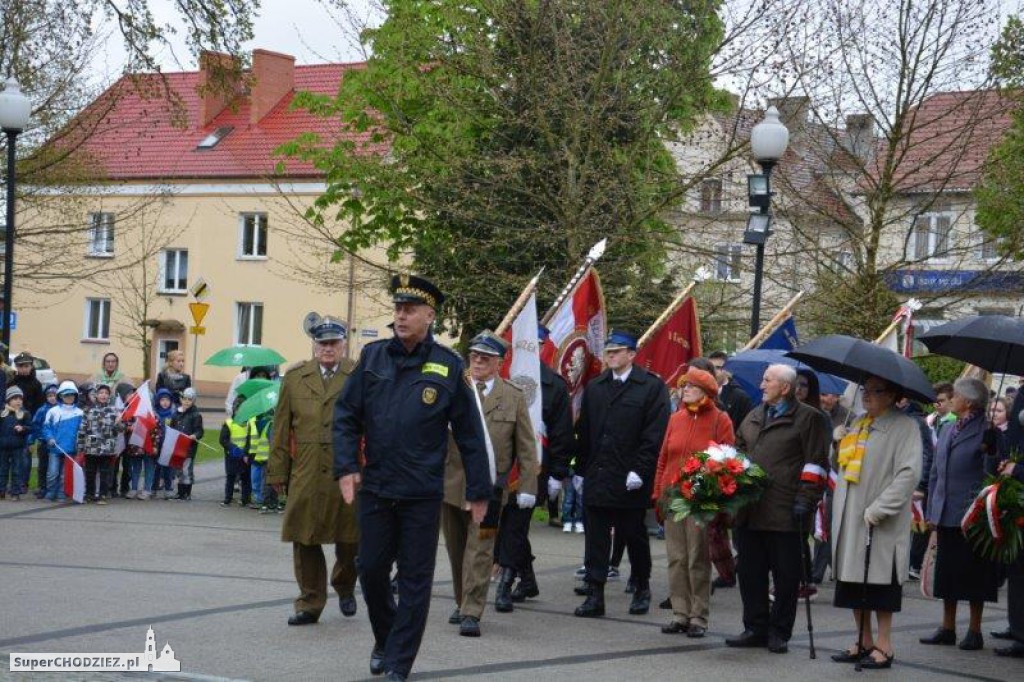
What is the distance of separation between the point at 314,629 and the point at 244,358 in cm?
1393

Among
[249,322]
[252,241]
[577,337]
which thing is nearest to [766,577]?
[577,337]

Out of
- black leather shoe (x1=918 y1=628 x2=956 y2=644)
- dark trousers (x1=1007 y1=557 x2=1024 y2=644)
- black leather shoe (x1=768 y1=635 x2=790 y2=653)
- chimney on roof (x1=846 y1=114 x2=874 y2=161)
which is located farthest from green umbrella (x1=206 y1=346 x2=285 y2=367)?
dark trousers (x1=1007 y1=557 x2=1024 y2=644)

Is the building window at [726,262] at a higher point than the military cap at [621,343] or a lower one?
higher

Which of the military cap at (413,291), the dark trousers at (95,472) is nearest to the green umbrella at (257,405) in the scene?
the dark trousers at (95,472)

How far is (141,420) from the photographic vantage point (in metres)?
20.7

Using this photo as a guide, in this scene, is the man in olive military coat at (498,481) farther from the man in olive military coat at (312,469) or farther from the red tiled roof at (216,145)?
the red tiled roof at (216,145)

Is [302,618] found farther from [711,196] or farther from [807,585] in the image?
[711,196]

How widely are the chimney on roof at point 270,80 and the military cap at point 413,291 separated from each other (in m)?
51.4

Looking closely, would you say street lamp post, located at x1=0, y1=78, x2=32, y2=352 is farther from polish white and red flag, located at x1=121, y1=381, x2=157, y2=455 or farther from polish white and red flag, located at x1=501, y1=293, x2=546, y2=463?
polish white and red flag, located at x1=501, y1=293, x2=546, y2=463

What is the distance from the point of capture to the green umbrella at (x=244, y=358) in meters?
24.0

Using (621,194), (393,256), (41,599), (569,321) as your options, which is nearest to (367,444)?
(41,599)

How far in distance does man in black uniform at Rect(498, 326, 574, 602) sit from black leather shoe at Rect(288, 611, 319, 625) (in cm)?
176

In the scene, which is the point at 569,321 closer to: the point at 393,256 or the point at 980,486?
the point at 980,486

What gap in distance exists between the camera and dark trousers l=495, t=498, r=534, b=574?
1206 cm
